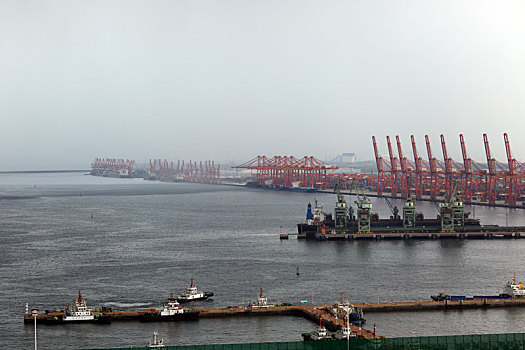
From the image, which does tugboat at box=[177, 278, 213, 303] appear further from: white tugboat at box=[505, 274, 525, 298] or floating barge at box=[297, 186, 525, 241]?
floating barge at box=[297, 186, 525, 241]

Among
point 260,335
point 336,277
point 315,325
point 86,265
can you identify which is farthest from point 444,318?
point 86,265

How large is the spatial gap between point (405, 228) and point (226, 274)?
20.8 m

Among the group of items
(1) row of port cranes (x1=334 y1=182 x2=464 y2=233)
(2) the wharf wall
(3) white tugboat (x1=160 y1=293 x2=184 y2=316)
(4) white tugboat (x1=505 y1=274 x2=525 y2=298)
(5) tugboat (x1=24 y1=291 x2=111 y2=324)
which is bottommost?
(5) tugboat (x1=24 y1=291 x2=111 y2=324)

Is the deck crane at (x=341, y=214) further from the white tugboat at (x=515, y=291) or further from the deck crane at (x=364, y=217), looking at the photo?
the white tugboat at (x=515, y=291)

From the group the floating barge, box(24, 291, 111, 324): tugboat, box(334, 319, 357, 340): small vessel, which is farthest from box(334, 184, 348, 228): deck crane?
box(334, 319, 357, 340): small vessel

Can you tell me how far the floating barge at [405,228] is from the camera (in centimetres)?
4981

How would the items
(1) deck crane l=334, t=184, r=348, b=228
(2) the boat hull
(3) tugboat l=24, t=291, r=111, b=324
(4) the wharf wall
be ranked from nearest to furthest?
(4) the wharf wall → (3) tugboat l=24, t=291, r=111, b=324 → (2) the boat hull → (1) deck crane l=334, t=184, r=348, b=228

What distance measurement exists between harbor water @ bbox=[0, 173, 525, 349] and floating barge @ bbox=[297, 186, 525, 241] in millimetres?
1670

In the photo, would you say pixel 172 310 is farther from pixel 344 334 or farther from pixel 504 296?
pixel 504 296

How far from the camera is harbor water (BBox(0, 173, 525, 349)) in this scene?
938 inches

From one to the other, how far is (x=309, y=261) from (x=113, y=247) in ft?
41.7

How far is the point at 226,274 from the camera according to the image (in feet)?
112

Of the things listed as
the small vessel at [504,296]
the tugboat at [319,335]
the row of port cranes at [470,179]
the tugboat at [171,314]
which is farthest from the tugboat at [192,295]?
the row of port cranes at [470,179]

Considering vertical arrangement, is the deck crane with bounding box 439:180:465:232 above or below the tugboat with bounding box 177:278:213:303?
above
